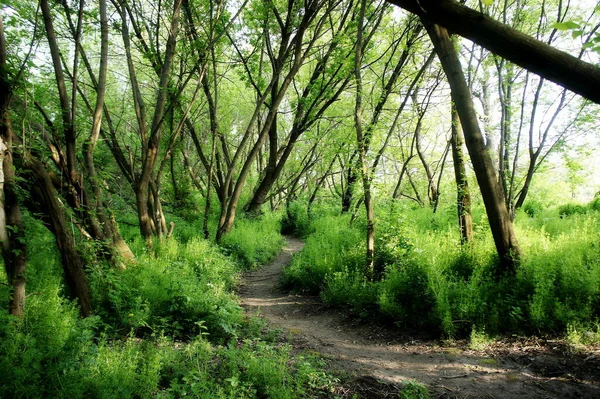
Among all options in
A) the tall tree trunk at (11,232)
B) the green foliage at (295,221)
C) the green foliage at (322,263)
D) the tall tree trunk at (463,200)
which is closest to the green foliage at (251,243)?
the green foliage at (322,263)

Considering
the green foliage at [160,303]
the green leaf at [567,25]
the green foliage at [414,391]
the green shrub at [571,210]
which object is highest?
the green shrub at [571,210]

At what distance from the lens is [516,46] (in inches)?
74.5

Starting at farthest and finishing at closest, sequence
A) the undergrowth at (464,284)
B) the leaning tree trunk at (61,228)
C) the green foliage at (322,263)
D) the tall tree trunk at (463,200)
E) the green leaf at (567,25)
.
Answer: the green foliage at (322,263)
the tall tree trunk at (463,200)
the undergrowth at (464,284)
the leaning tree trunk at (61,228)
the green leaf at (567,25)

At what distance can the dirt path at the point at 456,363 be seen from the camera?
335 cm

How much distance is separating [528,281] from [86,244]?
6.13 m

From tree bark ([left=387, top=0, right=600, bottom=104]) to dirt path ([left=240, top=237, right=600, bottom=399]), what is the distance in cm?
296

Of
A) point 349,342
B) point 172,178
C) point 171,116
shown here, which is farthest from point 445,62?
point 172,178

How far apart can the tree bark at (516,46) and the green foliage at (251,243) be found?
8046 millimetres

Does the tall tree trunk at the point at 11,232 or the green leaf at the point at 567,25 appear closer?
the green leaf at the point at 567,25

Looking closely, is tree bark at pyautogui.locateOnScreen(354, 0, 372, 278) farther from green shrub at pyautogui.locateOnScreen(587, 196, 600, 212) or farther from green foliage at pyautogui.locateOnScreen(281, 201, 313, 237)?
green foliage at pyautogui.locateOnScreen(281, 201, 313, 237)

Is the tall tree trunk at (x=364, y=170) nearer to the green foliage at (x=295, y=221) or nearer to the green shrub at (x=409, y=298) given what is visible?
the green shrub at (x=409, y=298)

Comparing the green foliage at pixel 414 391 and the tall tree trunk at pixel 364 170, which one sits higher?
the tall tree trunk at pixel 364 170

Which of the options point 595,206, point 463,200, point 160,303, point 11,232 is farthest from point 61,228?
point 595,206

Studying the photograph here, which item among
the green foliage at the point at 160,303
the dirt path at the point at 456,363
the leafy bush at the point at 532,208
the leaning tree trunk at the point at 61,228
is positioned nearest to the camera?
the dirt path at the point at 456,363
